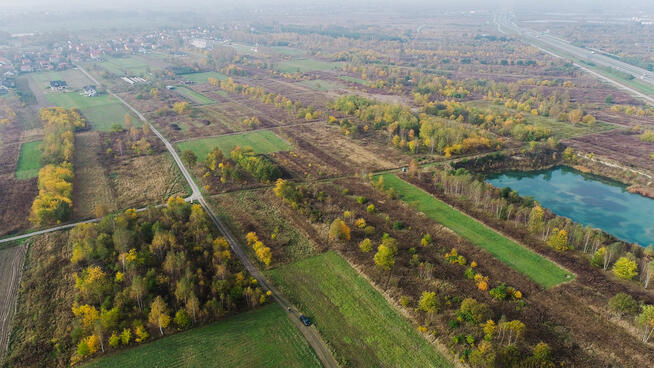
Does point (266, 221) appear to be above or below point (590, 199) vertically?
above

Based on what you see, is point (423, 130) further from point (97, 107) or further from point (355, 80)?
point (97, 107)

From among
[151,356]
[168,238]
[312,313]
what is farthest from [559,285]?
[168,238]

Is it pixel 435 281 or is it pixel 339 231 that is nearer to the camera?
pixel 435 281

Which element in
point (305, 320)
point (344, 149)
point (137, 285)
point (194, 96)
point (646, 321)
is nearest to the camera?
point (646, 321)

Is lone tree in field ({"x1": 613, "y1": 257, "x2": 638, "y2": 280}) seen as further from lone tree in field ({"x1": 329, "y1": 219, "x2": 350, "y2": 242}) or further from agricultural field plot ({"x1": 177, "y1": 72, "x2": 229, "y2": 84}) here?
agricultural field plot ({"x1": 177, "y1": 72, "x2": 229, "y2": 84})

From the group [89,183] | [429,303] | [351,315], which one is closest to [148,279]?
[351,315]

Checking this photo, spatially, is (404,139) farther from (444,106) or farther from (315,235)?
(315,235)
